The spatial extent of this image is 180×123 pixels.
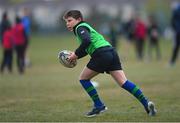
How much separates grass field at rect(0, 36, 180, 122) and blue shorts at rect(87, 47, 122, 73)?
891 mm

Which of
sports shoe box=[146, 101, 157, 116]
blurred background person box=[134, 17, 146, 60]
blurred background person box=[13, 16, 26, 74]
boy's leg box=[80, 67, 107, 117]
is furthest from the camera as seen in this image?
blurred background person box=[134, 17, 146, 60]

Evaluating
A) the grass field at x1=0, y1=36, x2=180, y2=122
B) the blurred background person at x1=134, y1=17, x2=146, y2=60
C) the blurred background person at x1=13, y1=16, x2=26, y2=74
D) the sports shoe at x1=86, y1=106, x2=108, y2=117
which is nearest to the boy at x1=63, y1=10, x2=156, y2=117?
the grass field at x1=0, y1=36, x2=180, y2=122

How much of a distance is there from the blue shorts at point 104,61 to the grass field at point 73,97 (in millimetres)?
891

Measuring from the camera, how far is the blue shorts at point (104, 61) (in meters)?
12.1

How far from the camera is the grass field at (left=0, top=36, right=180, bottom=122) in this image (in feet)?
40.5

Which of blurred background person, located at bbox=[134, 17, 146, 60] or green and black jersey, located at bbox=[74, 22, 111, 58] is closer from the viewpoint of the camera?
green and black jersey, located at bbox=[74, 22, 111, 58]

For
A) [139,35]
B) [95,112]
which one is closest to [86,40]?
[95,112]

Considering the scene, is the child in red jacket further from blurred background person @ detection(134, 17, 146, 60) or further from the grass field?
blurred background person @ detection(134, 17, 146, 60)

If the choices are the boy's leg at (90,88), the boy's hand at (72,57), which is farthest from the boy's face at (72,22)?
the boy's leg at (90,88)

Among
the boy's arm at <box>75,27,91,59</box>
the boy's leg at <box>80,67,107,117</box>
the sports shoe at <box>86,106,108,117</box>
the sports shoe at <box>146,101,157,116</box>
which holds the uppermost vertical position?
the boy's arm at <box>75,27,91,59</box>

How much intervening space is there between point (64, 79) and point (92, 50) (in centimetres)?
971

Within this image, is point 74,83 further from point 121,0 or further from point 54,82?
point 121,0

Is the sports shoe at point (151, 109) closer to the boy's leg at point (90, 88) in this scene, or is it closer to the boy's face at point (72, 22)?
the boy's leg at point (90, 88)

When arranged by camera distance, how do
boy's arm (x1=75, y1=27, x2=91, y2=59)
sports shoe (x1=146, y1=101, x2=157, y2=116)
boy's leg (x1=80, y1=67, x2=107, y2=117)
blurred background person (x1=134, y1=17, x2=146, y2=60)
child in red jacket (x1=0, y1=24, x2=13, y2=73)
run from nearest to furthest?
boy's arm (x1=75, y1=27, x2=91, y2=59) < sports shoe (x1=146, y1=101, x2=157, y2=116) < boy's leg (x1=80, y1=67, x2=107, y2=117) < child in red jacket (x1=0, y1=24, x2=13, y2=73) < blurred background person (x1=134, y1=17, x2=146, y2=60)
